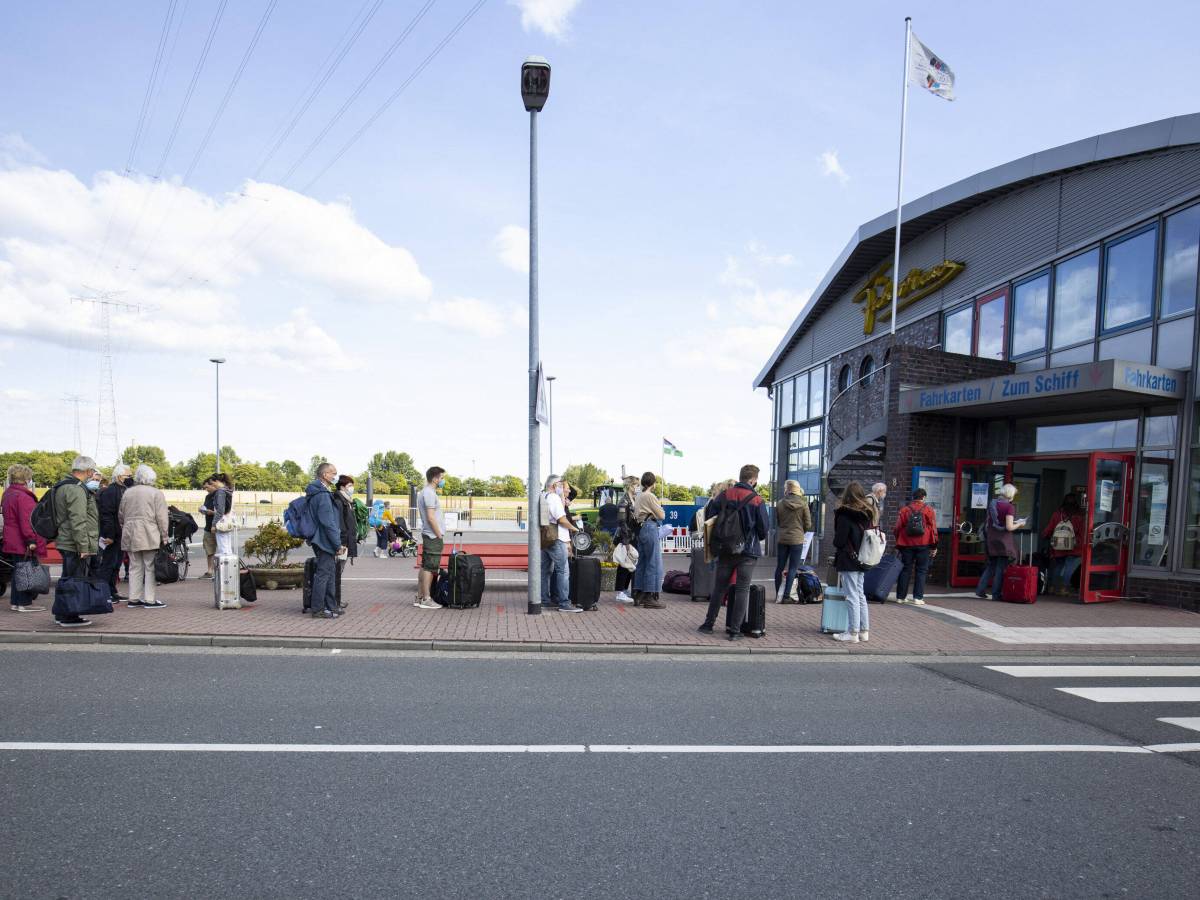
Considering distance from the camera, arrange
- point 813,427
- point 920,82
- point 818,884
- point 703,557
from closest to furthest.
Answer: point 818,884, point 703,557, point 920,82, point 813,427

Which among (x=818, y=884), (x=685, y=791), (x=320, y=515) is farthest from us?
(x=320, y=515)

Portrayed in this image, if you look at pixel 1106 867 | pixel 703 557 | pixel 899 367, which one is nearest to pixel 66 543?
pixel 703 557

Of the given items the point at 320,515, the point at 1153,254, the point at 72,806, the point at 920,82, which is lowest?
the point at 72,806

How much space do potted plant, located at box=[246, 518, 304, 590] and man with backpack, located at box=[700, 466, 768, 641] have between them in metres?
6.37

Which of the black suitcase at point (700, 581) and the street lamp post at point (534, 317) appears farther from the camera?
the black suitcase at point (700, 581)

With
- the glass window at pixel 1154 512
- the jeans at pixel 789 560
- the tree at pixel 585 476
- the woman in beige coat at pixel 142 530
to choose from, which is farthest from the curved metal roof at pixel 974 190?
the tree at pixel 585 476

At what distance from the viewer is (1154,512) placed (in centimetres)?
1215

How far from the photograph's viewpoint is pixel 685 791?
4.23 meters

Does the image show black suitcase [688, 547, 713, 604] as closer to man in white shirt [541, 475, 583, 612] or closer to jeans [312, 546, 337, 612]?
man in white shirt [541, 475, 583, 612]

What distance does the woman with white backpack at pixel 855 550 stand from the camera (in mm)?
8594

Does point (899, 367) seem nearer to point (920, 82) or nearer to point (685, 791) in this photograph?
point (920, 82)

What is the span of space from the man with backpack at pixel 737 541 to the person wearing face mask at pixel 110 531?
24.5 feet

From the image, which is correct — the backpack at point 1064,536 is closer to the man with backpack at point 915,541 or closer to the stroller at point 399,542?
the man with backpack at point 915,541

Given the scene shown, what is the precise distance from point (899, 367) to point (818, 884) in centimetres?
1231
